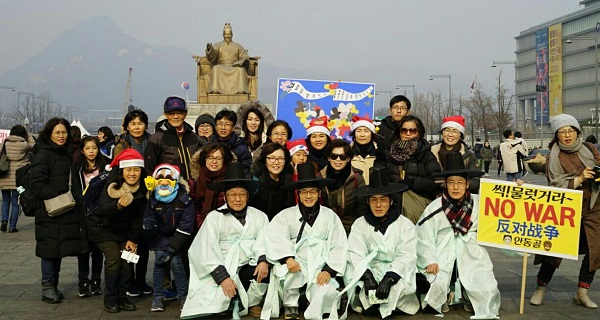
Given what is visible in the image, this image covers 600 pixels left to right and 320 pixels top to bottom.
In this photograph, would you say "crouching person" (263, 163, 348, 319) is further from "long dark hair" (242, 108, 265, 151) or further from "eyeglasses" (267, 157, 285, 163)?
"long dark hair" (242, 108, 265, 151)

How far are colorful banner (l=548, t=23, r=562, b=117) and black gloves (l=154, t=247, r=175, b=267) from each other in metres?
84.7

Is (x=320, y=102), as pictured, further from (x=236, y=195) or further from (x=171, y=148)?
(x=236, y=195)

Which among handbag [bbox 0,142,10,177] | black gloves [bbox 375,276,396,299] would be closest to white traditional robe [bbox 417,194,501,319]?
black gloves [bbox 375,276,396,299]

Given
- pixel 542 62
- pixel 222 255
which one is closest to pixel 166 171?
pixel 222 255

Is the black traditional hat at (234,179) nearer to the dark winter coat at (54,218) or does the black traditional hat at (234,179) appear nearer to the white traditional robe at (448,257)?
the dark winter coat at (54,218)

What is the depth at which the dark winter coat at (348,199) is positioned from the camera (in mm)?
6988

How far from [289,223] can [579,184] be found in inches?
109

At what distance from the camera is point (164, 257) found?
6.61 meters

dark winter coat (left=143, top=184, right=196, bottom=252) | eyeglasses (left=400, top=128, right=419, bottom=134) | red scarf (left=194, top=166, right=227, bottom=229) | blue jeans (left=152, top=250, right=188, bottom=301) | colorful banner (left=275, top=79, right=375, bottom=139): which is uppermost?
colorful banner (left=275, top=79, right=375, bottom=139)

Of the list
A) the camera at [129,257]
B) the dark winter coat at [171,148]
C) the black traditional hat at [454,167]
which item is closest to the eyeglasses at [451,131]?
the black traditional hat at [454,167]

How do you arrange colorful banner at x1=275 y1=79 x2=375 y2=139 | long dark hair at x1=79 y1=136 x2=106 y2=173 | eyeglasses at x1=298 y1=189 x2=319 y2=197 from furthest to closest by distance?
colorful banner at x1=275 y1=79 x2=375 y2=139 < long dark hair at x1=79 y1=136 x2=106 y2=173 < eyeglasses at x1=298 y1=189 x2=319 y2=197

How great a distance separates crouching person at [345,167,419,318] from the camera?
634 centimetres

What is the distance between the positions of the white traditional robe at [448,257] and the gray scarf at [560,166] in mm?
839

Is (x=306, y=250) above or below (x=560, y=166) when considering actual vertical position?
below
